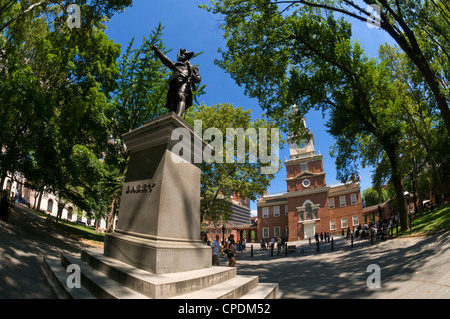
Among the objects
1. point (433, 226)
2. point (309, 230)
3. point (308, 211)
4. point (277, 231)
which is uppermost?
point (433, 226)

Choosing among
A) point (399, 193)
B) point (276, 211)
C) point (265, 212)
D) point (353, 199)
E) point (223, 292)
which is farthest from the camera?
point (265, 212)

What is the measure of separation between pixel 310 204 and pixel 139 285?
4701 cm

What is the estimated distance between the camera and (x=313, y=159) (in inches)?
1917

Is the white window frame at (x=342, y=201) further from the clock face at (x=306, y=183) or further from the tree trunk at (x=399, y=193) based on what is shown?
the tree trunk at (x=399, y=193)

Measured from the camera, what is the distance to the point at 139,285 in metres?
3.15

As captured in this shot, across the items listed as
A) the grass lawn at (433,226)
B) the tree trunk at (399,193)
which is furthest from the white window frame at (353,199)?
the tree trunk at (399,193)

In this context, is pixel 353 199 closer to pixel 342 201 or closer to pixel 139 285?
pixel 342 201

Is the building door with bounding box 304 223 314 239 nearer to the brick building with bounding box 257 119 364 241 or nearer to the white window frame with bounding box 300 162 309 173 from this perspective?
A: the brick building with bounding box 257 119 364 241

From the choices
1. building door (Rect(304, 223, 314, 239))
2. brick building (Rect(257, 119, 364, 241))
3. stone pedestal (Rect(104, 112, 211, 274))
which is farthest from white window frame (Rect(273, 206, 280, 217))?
stone pedestal (Rect(104, 112, 211, 274))

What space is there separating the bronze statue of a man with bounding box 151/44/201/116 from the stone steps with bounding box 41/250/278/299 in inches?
140

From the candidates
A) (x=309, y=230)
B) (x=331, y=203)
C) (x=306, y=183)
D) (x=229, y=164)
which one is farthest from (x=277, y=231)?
(x=229, y=164)
